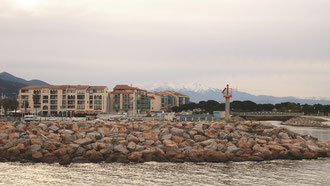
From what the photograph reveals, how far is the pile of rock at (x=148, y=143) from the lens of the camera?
1319 inches

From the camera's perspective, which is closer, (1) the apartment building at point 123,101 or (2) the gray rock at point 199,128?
(2) the gray rock at point 199,128

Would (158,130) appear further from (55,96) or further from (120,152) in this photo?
(55,96)

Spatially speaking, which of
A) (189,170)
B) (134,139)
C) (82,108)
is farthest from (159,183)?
(82,108)

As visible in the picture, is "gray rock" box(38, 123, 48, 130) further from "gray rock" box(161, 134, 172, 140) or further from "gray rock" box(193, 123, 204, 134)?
"gray rock" box(193, 123, 204, 134)

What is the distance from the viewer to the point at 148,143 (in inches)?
1422

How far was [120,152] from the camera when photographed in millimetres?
33750

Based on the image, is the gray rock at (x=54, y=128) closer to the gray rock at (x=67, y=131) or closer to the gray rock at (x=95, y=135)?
the gray rock at (x=67, y=131)

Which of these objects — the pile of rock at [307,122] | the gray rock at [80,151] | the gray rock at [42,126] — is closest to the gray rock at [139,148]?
the gray rock at [80,151]

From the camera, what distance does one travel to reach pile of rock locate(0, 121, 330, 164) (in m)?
33.5

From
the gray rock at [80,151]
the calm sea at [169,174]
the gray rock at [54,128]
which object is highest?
the gray rock at [54,128]

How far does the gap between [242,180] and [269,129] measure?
63.1 ft

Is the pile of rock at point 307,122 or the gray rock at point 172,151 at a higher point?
the gray rock at point 172,151

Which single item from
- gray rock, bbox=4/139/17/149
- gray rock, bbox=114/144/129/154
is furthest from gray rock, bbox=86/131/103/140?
gray rock, bbox=4/139/17/149

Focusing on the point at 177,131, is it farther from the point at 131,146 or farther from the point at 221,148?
the point at 131,146
